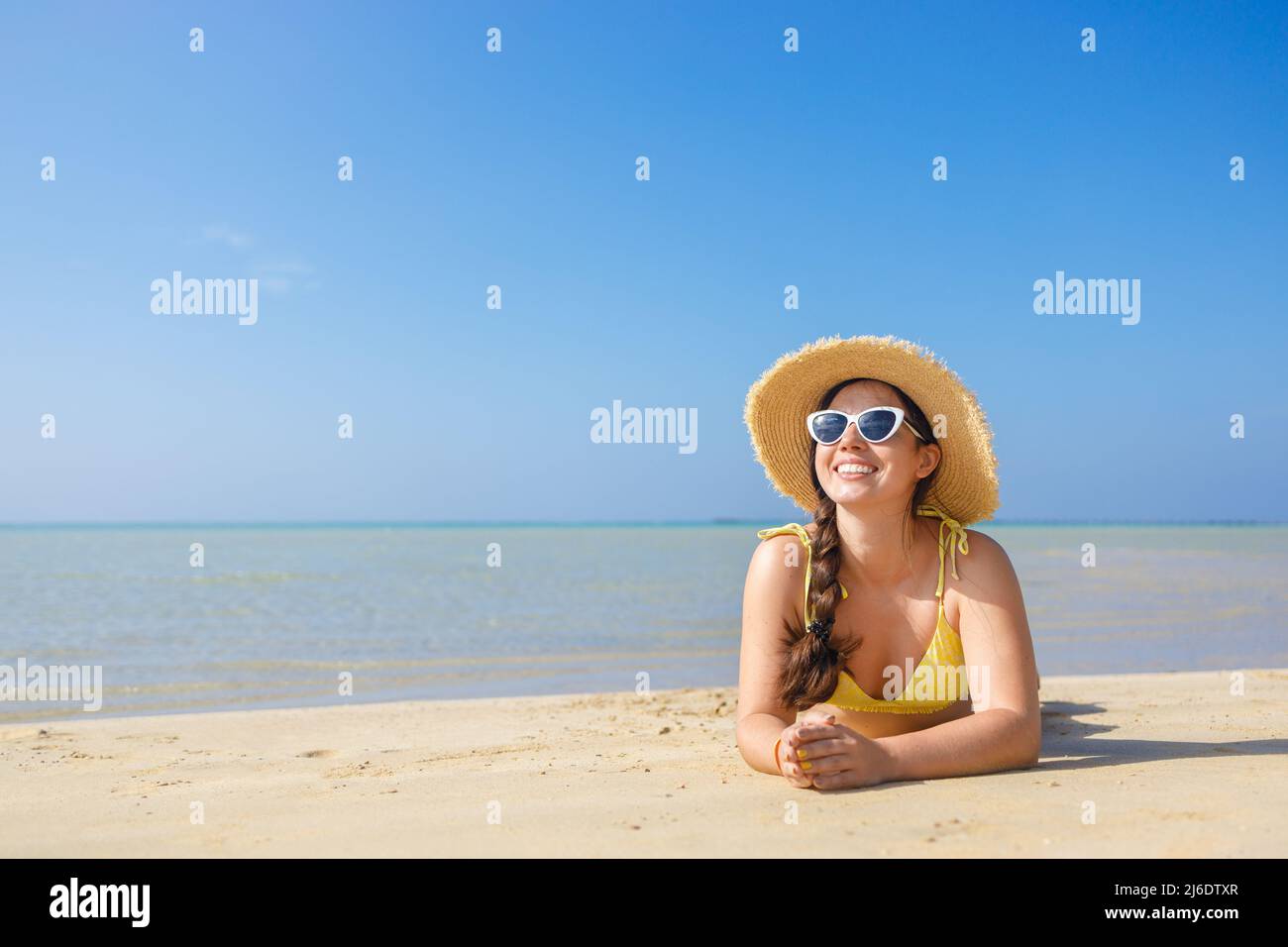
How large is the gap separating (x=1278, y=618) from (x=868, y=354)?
11917 mm

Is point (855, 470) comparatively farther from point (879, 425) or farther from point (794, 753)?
point (794, 753)

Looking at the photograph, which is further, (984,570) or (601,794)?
(984,570)

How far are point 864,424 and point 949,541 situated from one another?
2.00 feet

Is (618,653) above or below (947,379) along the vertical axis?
below

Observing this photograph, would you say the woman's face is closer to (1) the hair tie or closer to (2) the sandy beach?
(1) the hair tie

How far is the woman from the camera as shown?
12.6ft

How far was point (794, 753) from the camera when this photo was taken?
133 inches

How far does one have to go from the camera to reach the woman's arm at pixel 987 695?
3475mm

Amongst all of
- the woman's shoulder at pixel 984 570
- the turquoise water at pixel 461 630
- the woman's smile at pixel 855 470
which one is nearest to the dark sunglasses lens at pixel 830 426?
the woman's smile at pixel 855 470

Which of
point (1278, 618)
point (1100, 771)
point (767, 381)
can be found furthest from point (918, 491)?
point (1278, 618)

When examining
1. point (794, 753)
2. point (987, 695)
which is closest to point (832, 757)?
point (794, 753)

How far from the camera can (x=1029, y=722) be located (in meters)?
3.70

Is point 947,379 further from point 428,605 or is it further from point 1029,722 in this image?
point 428,605

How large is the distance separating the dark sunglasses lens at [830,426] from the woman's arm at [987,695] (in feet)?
2.27
